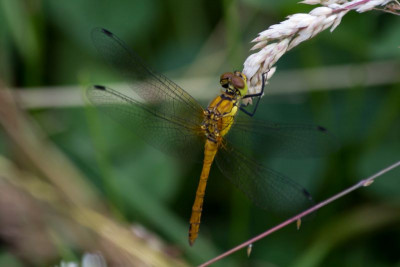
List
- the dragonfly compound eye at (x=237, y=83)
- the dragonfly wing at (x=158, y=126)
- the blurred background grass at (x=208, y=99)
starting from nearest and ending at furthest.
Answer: the dragonfly compound eye at (x=237, y=83) → the dragonfly wing at (x=158, y=126) → the blurred background grass at (x=208, y=99)

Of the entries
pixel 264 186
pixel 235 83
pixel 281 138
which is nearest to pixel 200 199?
pixel 264 186

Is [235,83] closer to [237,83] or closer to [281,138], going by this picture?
[237,83]

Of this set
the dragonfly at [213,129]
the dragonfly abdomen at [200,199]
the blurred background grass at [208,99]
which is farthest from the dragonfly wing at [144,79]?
the blurred background grass at [208,99]

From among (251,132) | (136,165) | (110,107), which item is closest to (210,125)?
(251,132)

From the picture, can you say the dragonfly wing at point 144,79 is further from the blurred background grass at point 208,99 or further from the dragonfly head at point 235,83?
the blurred background grass at point 208,99

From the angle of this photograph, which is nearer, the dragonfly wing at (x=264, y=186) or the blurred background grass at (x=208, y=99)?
the dragonfly wing at (x=264, y=186)

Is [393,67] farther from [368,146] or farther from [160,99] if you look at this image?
[160,99]

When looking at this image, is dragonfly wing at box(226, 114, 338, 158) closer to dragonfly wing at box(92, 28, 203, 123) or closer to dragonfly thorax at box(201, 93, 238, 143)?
dragonfly thorax at box(201, 93, 238, 143)
